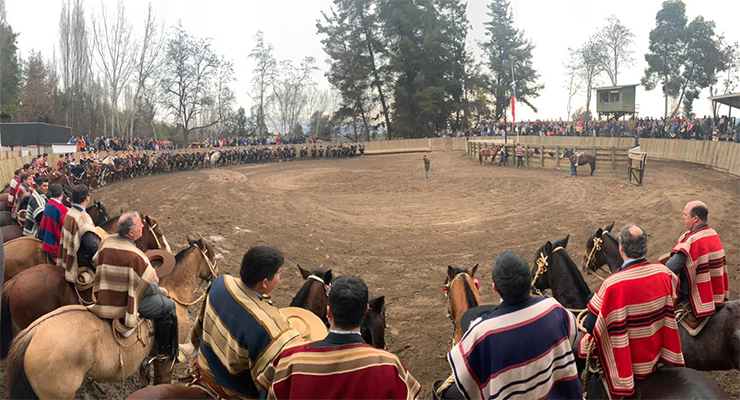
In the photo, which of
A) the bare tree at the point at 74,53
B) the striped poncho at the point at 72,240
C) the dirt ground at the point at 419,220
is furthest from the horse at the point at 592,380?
the bare tree at the point at 74,53

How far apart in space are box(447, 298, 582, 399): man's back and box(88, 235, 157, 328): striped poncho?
3005 mm

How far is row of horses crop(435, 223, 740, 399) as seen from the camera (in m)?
3.00

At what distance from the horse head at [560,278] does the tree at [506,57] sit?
4970cm

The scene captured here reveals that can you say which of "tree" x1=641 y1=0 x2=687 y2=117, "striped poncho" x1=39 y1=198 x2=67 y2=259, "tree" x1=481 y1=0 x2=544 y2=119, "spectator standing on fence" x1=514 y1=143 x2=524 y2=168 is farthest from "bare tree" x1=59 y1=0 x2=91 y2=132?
"tree" x1=481 y1=0 x2=544 y2=119

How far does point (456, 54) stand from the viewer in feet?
169

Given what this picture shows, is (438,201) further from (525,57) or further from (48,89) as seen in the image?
(525,57)

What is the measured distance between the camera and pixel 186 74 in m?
38.3

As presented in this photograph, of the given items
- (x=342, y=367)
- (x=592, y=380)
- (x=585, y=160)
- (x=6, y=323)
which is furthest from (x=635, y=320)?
(x=585, y=160)

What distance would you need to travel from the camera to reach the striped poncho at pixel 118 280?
401cm

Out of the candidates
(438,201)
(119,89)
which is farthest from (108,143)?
(438,201)

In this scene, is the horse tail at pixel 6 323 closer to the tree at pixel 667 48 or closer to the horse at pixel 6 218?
the horse at pixel 6 218

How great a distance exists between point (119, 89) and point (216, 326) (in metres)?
36.3

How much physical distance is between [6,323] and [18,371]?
5.51ft

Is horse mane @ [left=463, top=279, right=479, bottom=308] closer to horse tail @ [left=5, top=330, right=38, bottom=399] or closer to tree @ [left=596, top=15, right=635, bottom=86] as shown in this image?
horse tail @ [left=5, top=330, right=38, bottom=399]
